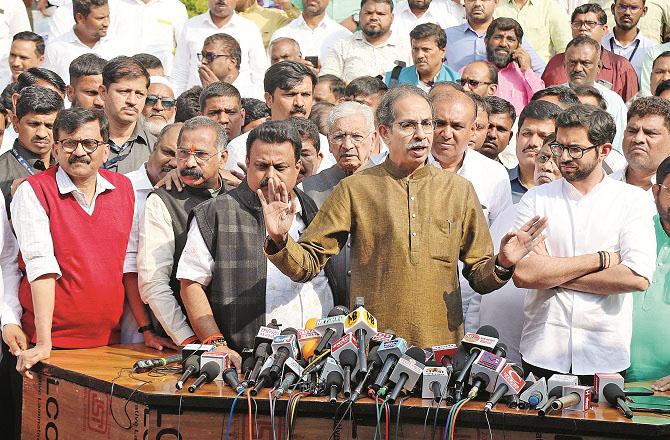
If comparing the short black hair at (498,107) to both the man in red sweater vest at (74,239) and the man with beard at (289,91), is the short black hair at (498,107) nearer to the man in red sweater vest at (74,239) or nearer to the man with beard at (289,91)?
the man with beard at (289,91)

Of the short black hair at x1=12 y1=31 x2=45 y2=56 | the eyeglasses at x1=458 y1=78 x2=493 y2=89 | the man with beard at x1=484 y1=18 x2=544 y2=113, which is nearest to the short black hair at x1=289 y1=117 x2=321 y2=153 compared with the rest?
the eyeglasses at x1=458 y1=78 x2=493 y2=89

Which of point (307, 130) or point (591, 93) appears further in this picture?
point (591, 93)

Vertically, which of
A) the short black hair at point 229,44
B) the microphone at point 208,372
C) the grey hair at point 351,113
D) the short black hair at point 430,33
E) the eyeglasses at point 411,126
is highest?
the short black hair at point 430,33

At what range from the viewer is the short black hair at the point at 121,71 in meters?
8.27

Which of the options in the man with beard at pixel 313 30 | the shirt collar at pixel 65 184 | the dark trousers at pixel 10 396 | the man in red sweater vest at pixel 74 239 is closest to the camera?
the man in red sweater vest at pixel 74 239

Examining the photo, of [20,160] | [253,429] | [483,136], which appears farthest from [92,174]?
[483,136]

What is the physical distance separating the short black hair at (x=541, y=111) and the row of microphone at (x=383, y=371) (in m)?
2.43

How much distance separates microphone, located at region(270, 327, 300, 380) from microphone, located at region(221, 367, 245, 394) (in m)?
0.16

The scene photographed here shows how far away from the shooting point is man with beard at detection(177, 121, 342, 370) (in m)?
6.07

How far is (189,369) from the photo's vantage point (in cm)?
545

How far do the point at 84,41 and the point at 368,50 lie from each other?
2735mm

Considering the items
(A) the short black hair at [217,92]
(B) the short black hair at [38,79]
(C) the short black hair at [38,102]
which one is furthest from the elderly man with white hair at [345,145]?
(B) the short black hair at [38,79]

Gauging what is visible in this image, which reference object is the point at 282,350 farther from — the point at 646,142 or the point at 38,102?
the point at 38,102

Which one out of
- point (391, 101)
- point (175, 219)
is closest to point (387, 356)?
point (391, 101)
